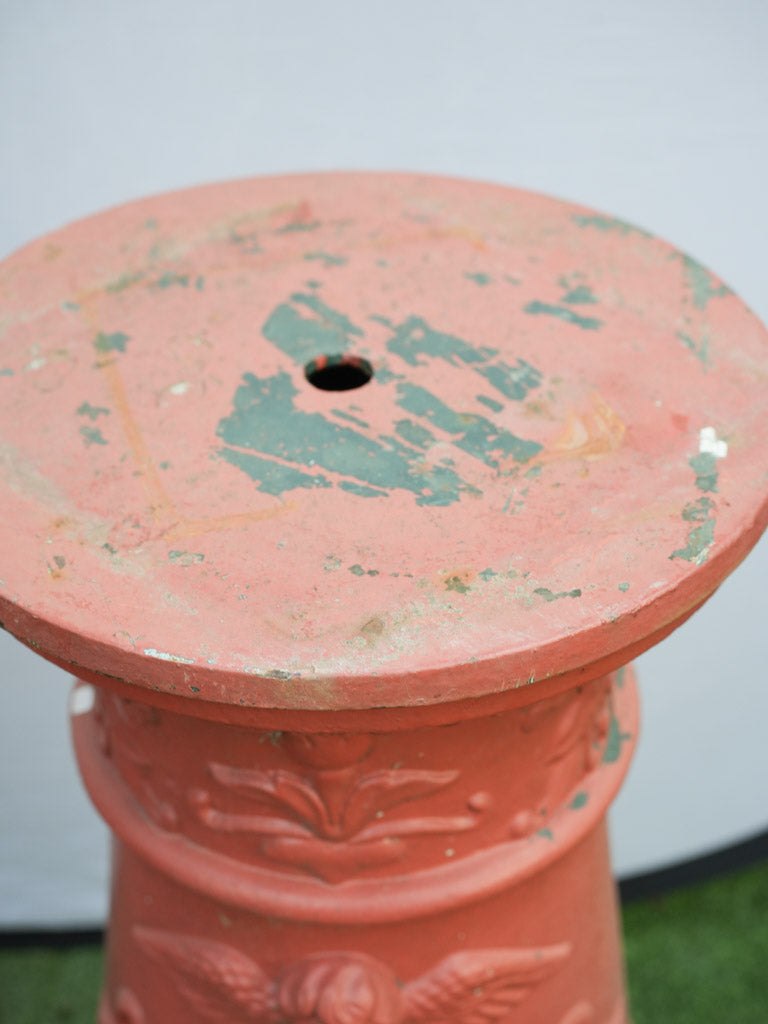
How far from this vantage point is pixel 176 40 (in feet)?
6.06

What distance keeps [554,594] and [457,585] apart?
84 mm

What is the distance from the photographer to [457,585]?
94cm

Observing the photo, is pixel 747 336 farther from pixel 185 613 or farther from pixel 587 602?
pixel 185 613

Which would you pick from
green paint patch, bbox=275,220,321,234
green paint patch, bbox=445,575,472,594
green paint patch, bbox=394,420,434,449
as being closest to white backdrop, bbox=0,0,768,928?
green paint patch, bbox=275,220,321,234

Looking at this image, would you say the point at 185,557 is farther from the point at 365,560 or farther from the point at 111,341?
the point at 111,341

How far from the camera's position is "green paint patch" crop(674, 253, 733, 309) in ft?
4.28

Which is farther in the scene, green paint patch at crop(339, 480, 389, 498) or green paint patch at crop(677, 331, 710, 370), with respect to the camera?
green paint patch at crop(677, 331, 710, 370)

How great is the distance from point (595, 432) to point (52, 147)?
123 centimetres

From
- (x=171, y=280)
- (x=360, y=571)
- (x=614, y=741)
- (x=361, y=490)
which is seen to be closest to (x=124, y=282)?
(x=171, y=280)

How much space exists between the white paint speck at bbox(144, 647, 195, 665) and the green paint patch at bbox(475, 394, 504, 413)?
456mm

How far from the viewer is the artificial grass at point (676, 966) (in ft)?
7.04

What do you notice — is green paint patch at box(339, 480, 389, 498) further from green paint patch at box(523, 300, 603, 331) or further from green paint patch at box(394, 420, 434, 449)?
green paint patch at box(523, 300, 603, 331)

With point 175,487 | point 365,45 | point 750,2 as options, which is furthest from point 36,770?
point 750,2

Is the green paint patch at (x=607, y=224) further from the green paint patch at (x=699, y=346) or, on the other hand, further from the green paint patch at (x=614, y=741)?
the green paint patch at (x=614, y=741)
